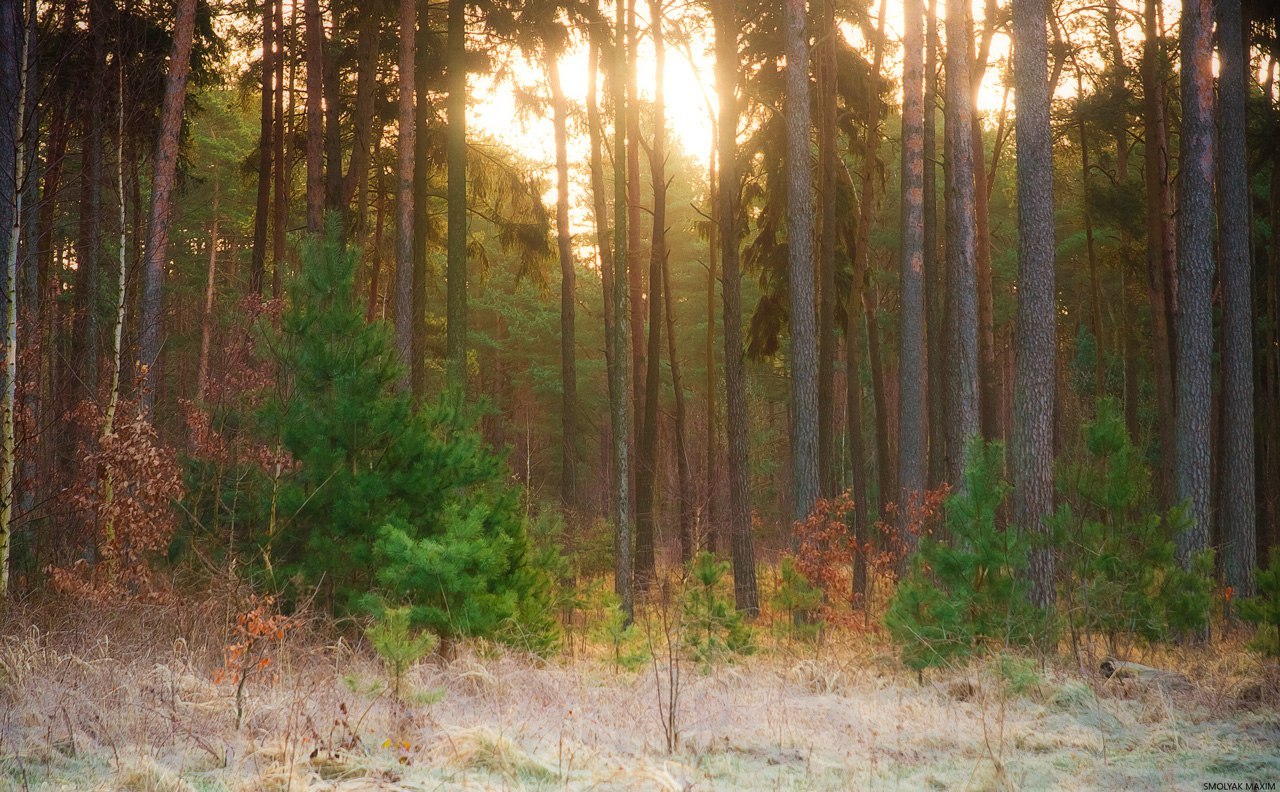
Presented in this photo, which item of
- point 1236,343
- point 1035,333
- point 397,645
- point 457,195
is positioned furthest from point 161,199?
point 1236,343

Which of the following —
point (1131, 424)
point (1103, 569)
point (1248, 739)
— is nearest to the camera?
point (1248, 739)

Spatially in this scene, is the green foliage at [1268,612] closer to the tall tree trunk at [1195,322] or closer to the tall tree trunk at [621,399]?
the tall tree trunk at [1195,322]

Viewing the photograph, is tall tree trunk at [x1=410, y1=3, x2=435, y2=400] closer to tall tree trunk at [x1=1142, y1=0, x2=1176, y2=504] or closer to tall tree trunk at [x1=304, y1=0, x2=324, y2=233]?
tall tree trunk at [x1=304, y1=0, x2=324, y2=233]

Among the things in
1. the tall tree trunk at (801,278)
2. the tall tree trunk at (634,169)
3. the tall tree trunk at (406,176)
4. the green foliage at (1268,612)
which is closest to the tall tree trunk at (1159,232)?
the tall tree trunk at (801,278)

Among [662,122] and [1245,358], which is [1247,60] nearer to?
[1245,358]

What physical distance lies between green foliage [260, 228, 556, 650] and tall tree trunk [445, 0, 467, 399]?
4.76 m

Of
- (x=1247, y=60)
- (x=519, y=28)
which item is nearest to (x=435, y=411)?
(x=519, y=28)

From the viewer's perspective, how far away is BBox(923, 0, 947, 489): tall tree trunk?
54.2ft

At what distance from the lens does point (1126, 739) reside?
246 inches

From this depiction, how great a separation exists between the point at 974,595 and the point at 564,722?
4104mm

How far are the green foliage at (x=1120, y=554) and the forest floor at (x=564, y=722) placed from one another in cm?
51

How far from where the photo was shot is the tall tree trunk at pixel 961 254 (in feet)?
44.8

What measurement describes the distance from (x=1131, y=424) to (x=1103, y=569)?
1592cm

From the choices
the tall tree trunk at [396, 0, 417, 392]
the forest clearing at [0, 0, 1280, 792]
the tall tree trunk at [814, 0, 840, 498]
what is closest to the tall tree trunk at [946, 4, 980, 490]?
the forest clearing at [0, 0, 1280, 792]
